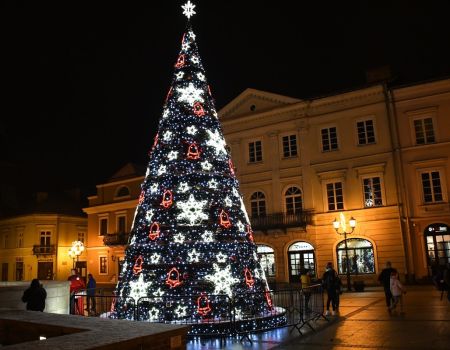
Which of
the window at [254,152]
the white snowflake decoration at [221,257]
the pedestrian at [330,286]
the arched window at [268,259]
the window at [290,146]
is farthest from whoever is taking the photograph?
the window at [254,152]

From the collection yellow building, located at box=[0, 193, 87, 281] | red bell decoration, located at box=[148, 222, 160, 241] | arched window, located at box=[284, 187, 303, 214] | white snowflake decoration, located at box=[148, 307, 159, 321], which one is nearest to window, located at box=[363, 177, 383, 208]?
arched window, located at box=[284, 187, 303, 214]

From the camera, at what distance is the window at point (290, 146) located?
30.3m

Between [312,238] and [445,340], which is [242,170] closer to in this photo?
[312,238]

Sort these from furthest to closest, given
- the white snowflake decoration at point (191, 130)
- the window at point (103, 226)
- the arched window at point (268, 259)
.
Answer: the window at point (103, 226)
the arched window at point (268, 259)
the white snowflake decoration at point (191, 130)

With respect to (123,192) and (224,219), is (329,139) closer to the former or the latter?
(123,192)

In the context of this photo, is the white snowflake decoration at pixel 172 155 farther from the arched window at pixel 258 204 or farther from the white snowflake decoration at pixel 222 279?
the arched window at pixel 258 204

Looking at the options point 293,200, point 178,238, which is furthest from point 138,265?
point 293,200

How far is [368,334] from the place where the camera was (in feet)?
34.0

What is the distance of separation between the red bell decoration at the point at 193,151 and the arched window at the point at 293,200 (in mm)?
18269

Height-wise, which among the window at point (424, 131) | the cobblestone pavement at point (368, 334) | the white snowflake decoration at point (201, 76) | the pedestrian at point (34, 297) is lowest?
the cobblestone pavement at point (368, 334)

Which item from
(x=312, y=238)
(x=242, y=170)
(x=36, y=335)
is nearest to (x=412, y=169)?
(x=312, y=238)

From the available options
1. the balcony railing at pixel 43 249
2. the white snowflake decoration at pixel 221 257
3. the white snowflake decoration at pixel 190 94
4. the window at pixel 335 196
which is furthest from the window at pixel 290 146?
the balcony railing at pixel 43 249

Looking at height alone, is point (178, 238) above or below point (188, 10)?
below

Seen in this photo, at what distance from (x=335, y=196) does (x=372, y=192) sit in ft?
7.53
